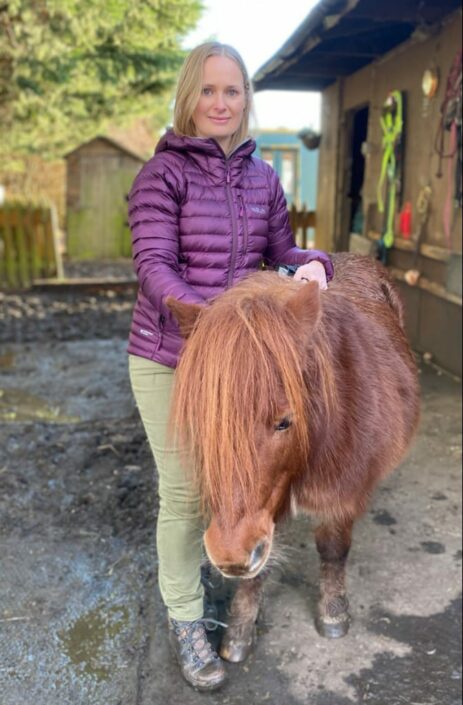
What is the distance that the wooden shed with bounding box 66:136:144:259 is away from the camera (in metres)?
14.9

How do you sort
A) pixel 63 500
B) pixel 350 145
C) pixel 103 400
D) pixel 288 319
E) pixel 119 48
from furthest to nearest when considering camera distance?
pixel 350 145, pixel 119 48, pixel 103 400, pixel 63 500, pixel 288 319

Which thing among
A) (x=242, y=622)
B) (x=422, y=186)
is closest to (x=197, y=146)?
(x=242, y=622)

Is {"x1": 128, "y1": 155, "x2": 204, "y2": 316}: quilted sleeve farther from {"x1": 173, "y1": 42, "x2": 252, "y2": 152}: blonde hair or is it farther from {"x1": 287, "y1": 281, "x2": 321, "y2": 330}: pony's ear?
{"x1": 287, "y1": 281, "x2": 321, "y2": 330}: pony's ear

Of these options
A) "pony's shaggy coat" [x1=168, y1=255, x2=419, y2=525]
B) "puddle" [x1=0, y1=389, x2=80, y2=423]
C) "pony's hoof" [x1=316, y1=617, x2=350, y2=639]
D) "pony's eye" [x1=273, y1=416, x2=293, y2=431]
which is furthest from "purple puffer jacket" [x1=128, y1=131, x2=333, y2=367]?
"puddle" [x1=0, y1=389, x2=80, y2=423]

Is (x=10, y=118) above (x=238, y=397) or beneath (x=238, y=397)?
above

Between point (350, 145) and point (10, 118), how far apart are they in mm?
4520

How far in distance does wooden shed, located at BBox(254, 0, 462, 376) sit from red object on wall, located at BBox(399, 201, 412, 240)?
1 centimetres

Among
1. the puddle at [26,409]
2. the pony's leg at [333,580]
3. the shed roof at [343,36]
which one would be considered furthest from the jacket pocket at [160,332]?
the shed roof at [343,36]

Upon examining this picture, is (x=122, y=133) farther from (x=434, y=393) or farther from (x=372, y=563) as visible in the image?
(x=372, y=563)

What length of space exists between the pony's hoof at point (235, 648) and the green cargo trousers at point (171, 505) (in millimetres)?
180

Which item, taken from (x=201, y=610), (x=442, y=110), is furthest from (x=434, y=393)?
(x=201, y=610)

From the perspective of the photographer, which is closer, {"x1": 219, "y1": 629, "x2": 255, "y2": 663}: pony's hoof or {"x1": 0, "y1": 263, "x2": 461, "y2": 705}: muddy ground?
{"x1": 0, "y1": 263, "x2": 461, "y2": 705}: muddy ground

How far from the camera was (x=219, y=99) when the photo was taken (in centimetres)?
201

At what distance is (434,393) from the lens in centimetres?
511
